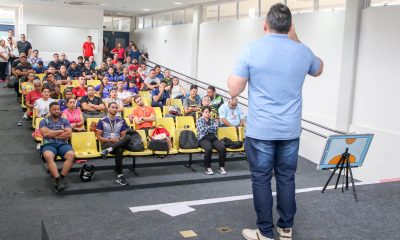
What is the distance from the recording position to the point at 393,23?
666 cm

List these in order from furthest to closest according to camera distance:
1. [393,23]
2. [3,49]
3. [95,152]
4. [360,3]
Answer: [3,49] < [360,3] < [393,23] < [95,152]

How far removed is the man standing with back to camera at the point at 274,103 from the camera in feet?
7.32

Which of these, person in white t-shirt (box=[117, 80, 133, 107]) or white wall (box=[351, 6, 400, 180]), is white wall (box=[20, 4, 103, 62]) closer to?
person in white t-shirt (box=[117, 80, 133, 107])

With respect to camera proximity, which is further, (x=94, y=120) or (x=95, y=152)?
(x=94, y=120)

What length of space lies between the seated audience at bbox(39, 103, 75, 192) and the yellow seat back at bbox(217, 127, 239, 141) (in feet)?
8.26

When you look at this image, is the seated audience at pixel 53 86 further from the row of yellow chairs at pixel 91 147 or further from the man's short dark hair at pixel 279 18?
the man's short dark hair at pixel 279 18

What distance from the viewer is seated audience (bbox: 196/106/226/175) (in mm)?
6727

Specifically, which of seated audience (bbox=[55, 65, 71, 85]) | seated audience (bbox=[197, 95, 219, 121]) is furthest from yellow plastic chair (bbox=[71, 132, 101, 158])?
seated audience (bbox=[55, 65, 71, 85])

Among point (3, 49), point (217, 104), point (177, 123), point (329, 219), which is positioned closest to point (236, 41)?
point (217, 104)

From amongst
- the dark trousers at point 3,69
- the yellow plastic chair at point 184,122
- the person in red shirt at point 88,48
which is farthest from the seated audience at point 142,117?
the person in red shirt at point 88,48

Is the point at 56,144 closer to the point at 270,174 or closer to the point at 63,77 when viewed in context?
the point at 270,174

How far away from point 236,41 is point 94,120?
4837 millimetres

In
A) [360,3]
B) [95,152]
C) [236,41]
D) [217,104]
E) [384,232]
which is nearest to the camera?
[384,232]

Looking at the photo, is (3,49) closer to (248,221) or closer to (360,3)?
(360,3)
